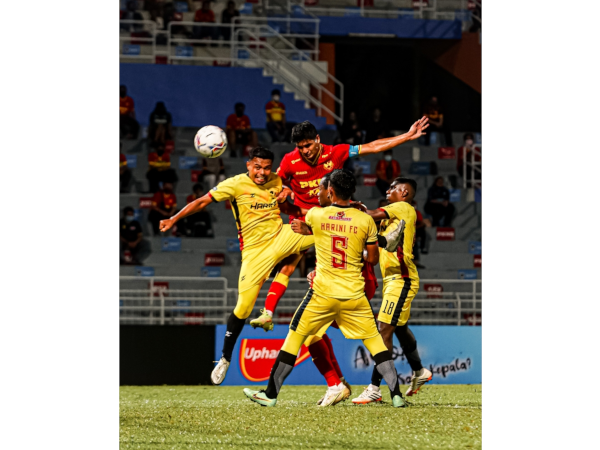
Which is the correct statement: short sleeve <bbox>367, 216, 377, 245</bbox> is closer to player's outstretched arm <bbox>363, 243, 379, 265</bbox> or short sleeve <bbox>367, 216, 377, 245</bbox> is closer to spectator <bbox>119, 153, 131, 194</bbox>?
player's outstretched arm <bbox>363, 243, 379, 265</bbox>

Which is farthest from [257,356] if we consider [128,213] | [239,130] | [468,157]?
[468,157]

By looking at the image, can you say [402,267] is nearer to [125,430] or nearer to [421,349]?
Answer: [125,430]

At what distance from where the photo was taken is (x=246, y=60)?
18.7 meters

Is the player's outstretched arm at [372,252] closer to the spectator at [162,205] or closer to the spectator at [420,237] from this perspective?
the spectator at [420,237]

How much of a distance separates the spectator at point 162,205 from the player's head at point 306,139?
7931 millimetres

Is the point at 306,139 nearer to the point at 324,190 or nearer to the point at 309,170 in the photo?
the point at 309,170

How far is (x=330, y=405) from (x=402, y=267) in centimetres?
162

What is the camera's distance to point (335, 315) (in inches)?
300

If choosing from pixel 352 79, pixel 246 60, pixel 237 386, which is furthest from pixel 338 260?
pixel 352 79

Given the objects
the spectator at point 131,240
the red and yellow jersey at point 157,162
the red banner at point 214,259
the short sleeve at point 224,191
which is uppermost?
the red and yellow jersey at point 157,162

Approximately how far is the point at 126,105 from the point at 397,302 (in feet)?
35.2

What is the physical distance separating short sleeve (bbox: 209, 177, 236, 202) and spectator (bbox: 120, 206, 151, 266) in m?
7.51

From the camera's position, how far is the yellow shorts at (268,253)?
27.8ft

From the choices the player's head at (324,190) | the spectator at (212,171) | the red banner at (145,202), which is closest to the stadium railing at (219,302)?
the red banner at (145,202)
